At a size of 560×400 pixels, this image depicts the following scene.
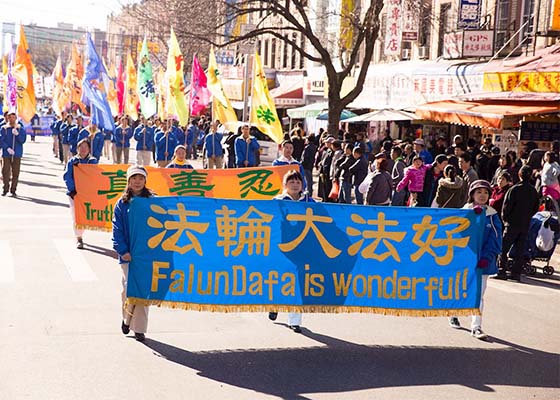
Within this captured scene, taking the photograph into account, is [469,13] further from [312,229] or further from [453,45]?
[312,229]

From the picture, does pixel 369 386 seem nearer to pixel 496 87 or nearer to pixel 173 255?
pixel 173 255

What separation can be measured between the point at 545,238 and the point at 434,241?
562cm

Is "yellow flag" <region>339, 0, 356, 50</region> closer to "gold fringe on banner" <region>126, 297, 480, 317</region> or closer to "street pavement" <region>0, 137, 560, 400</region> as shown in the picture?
"street pavement" <region>0, 137, 560, 400</region>

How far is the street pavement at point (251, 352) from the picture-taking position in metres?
7.70

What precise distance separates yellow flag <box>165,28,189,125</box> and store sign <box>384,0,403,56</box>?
850 centimetres

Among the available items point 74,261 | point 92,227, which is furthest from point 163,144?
point 74,261

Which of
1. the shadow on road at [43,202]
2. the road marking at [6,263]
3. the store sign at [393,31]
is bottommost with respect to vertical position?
the shadow on road at [43,202]

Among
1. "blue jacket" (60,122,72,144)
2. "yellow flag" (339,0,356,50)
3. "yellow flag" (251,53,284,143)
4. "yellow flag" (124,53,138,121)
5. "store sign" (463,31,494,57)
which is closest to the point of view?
"yellow flag" (251,53,284,143)

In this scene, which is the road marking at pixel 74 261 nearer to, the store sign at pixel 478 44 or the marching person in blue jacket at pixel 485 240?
the marching person in blue jacket at pixel 485 240

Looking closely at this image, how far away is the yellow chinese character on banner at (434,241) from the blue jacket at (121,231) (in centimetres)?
270

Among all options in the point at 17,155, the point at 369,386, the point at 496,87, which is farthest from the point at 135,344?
the point at 496,87

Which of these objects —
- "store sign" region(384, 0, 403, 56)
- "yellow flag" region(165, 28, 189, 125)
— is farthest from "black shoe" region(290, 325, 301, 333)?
"store sign" region(384, 0, 403, 56)

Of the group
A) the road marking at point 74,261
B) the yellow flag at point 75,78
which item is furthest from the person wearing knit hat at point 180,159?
the yellow flag at point 75,78

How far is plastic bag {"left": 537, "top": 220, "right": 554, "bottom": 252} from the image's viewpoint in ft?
47.2
